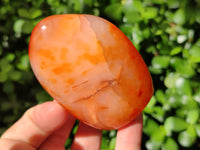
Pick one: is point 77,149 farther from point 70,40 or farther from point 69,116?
point 70,40

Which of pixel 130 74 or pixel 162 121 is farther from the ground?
pixel 130 74

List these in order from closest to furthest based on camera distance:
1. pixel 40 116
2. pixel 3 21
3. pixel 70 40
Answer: pixel 70 40
pixel 40 116
pixel 3 21


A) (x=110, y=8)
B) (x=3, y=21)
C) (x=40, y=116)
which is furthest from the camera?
(x=3, y=21)

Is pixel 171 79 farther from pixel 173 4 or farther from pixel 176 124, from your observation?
pixel 173 4

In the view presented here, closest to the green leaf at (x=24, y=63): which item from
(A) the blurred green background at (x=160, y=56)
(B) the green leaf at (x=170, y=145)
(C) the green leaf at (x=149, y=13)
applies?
(A) the blurred green background at (x=160, y=56)

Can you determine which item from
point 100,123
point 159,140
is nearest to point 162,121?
point 159,140

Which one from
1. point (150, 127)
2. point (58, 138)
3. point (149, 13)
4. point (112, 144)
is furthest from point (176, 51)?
point (58, 138)

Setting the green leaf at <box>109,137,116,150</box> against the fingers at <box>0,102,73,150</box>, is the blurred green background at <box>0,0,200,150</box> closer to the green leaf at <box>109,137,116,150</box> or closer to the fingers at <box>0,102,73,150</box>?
the green leaf at <box>109,137,116,150</box>

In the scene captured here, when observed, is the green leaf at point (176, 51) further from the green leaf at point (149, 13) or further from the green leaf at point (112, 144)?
the green leaf at point (112, 144)
